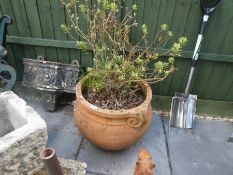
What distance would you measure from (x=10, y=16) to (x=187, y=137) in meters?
2.36

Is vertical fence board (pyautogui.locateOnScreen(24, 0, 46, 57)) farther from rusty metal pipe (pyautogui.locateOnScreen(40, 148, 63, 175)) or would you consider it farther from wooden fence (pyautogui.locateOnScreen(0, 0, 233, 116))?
rusty metal pipe (pyautogui.locateOnScreen(40, 148, 63, 175))

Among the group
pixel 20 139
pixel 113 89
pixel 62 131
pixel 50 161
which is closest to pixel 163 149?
pixel 113 89

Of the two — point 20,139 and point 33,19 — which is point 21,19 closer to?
point 33,19

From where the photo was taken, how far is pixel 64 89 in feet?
9.55

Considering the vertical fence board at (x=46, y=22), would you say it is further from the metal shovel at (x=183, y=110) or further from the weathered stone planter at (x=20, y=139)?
the metal shovel at (x=183, y=110)

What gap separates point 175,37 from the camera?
2.72m

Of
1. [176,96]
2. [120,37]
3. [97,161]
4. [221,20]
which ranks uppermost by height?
[221,20]

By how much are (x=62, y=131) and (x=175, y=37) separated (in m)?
1.60

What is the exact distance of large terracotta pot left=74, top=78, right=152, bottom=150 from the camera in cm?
220

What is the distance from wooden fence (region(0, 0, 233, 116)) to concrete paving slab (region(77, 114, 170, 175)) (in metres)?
0.66

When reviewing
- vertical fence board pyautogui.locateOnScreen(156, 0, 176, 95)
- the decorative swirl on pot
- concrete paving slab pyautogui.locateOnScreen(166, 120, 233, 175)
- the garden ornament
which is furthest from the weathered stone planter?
vertical fence board pyautogui.locateOnScreen(156, 0, 176, 95)

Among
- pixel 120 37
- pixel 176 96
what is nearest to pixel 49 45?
pixel 120 37

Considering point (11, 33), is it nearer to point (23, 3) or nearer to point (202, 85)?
point (23, 3)

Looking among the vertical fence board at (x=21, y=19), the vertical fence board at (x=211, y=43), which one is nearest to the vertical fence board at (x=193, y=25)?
the vertical fence board at (x=211, y=43)
